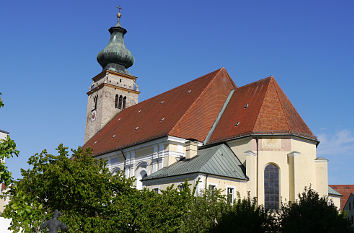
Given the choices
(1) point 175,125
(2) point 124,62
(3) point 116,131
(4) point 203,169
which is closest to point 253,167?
(4) point 203,169

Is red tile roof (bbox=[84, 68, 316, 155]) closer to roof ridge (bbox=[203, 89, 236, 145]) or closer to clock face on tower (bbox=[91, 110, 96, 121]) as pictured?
roof ridge (bbox=[203, 89, 236, 145])

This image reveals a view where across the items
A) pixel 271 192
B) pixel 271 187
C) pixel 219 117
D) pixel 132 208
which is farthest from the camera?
pixel 219 117

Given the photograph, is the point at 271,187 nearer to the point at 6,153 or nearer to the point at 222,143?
the point at 222,143

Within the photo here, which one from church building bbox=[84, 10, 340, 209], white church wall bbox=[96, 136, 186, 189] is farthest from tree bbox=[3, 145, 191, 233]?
white church wall bbox=[96, 136, 186, 189]

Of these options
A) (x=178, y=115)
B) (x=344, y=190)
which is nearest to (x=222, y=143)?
(x=178, y=115)

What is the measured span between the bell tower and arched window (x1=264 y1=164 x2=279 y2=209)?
23.7 m

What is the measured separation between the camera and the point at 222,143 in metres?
28.6

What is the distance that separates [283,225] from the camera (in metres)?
17.0

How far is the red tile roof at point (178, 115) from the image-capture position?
3083cm

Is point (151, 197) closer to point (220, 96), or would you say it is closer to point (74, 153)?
point (74, 153)

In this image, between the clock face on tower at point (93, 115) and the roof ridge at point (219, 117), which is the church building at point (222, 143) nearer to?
the roof ridge at point (219, 117)

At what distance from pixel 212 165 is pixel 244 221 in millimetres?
8196

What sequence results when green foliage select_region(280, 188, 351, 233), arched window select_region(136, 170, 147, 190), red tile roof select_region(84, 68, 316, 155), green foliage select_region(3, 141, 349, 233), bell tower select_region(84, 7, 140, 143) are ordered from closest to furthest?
1. green foliage select_region(280, 188, 351, 233)
2. green foliage select_region(3, 141, 349, 233)
3. red tile roof select_region(84, 68, 316, 155)
4. arched window select_region(136, 170, 147, 190)
5. bell tower select_region(84, 7, 140, 143)

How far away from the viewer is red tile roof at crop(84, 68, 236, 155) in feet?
101
